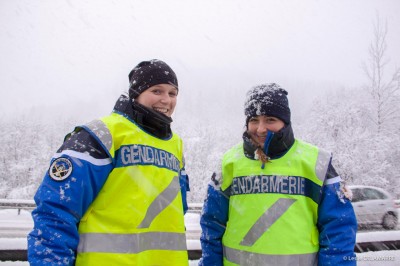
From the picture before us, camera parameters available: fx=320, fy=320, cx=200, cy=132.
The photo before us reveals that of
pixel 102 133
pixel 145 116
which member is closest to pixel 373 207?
pixel 145 116

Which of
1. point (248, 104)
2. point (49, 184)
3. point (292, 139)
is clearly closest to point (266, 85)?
point (248, 104)

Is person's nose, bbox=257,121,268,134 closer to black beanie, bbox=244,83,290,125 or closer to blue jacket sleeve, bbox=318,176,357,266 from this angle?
black beanie, bbox=244,83,290,125

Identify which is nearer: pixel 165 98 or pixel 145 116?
pixel 145 116

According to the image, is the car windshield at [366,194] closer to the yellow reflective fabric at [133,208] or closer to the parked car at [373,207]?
the parked car at [373,207]

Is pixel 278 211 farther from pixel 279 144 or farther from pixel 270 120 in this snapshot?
pixel 270 120

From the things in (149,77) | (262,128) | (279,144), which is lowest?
(279,144)

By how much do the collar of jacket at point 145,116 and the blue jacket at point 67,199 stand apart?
30 centimetres

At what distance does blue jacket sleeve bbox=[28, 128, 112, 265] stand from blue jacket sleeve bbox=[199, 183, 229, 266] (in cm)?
86

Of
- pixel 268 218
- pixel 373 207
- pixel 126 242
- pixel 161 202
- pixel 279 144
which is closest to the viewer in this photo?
pixel 126 242

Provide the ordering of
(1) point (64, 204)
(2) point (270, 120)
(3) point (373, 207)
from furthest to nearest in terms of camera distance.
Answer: (3) point (373, 207) → (2) point (270, 120) → (1) point (64, 204)

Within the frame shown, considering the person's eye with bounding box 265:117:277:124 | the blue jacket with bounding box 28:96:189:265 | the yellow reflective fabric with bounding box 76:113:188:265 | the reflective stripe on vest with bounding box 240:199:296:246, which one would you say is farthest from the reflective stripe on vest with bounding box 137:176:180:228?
the person's eye with bounding box 265:117:277:124

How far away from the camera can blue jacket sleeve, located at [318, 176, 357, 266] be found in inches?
72.8

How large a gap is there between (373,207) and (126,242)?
32.5 ft

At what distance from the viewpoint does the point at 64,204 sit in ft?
4.85
